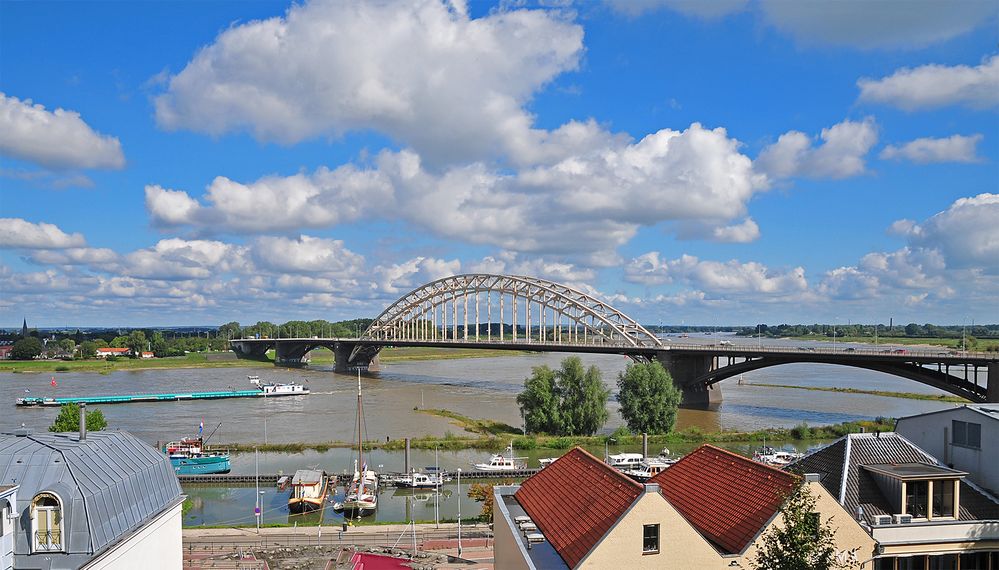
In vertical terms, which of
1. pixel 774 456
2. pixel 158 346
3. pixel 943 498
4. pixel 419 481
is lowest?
pixel 419 481

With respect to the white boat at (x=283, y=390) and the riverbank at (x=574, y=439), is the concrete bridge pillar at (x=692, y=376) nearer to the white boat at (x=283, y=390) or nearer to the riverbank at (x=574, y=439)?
the riverbank at (x=574, y=439)

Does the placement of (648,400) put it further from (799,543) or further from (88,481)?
(88,481)

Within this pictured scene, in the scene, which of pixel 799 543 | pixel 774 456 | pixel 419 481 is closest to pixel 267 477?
pixel 419 481

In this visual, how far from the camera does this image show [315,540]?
75.4ft

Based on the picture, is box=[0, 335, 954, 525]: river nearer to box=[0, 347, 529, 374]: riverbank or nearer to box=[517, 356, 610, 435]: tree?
box=[517, 356, 610, 435]: tree

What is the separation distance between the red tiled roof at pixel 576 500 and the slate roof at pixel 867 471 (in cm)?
372

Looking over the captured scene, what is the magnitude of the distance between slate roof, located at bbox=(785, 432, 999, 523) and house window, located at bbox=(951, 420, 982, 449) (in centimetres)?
99

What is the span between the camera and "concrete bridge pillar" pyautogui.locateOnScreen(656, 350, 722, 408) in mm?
61281

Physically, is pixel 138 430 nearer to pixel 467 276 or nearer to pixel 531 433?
pixel 531 433

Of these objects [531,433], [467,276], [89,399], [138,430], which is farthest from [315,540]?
[467,276]

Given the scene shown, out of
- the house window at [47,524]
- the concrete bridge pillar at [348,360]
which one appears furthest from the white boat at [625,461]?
the concrete bridge pillar at [348,360]

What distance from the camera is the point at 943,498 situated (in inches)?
487

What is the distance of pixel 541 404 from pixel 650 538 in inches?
1374

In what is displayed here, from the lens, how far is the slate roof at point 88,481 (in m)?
11.3
